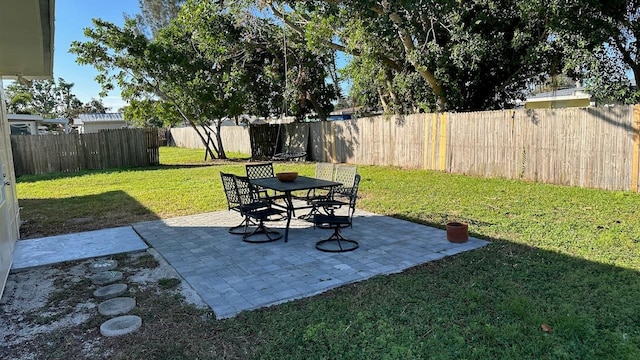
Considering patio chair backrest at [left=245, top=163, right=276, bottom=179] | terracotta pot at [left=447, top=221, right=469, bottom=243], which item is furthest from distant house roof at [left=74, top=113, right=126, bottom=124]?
terracotta pot at [left=447, top=221, right=469, bottom=243]

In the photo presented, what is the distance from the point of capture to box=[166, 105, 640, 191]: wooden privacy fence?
8266mm

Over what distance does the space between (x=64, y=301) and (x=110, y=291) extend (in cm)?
39

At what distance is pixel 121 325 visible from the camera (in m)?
3.25

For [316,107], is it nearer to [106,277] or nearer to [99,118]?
[106,277]

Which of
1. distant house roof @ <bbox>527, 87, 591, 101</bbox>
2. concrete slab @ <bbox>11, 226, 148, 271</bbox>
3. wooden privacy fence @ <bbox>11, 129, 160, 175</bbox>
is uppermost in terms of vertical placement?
distant house roof @ <bbox>527, 87, 591, 101</bbox>

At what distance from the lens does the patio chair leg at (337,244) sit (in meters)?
5.11

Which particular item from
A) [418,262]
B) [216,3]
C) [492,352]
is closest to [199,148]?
[216,3]

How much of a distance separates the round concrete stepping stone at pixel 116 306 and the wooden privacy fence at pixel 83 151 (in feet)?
46.6

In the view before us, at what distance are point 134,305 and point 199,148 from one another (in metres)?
25.9

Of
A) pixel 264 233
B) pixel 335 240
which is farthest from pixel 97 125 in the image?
pixel 335 240

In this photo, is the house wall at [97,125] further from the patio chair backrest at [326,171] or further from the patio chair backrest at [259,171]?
the patio chair backrest at [326,171]

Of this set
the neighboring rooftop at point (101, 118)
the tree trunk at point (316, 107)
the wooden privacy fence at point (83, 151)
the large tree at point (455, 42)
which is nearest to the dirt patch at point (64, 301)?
the large tree at point (455, 42)

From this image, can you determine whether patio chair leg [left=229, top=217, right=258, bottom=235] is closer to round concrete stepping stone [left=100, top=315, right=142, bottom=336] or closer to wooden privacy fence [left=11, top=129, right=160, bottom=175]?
round concrete stepping stone [left=100, top=315, right=142, bottom=336]

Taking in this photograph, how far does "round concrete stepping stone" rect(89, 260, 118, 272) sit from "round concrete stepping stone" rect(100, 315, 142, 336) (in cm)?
149
